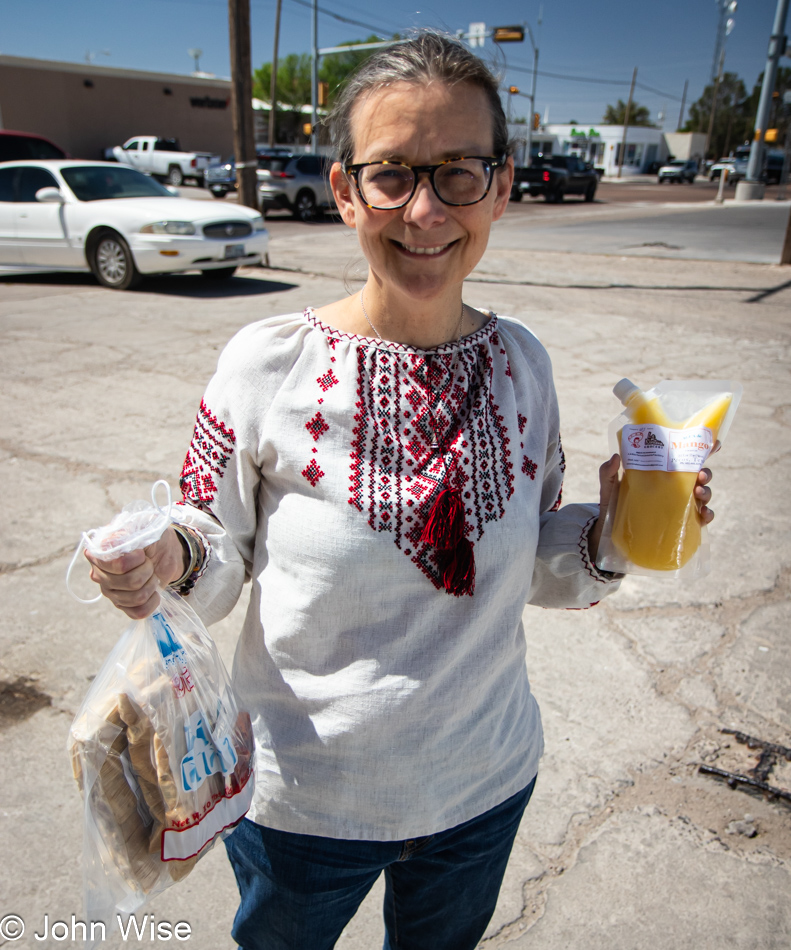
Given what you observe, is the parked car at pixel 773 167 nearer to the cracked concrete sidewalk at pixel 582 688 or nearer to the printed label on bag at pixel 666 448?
the cracked concrete sidewalk at pixel 582 688

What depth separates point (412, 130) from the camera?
1140 millimetres

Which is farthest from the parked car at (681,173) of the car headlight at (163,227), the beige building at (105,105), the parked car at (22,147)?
the car headlight at (163,227)

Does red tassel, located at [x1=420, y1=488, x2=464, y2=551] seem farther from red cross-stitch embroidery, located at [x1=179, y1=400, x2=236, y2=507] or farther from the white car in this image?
the white car

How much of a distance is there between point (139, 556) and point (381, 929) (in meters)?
1.36

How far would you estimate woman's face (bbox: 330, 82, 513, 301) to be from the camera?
3.73ft

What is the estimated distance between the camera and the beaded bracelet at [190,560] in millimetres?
1127

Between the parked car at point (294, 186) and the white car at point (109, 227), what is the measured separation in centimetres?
951

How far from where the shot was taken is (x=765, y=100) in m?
23.6

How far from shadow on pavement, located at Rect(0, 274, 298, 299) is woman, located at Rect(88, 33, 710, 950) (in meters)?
8.06

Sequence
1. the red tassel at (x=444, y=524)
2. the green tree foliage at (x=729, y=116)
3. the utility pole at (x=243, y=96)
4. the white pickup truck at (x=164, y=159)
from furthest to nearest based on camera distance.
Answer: the green tree foliage at (x=729, y=116), the white pickup truck at (x=164, y=159), the utility pole at (x=243, y=96), the red tassel at (x=444, y=524)

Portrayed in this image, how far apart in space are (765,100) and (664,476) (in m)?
28.2

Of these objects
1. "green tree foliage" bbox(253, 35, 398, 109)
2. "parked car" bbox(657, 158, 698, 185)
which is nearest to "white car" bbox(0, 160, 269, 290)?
"parked car" bbox(657, 158, 698, 185)

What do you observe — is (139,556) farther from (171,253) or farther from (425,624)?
(171,253)

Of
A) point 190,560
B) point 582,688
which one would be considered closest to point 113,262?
point 582,688
